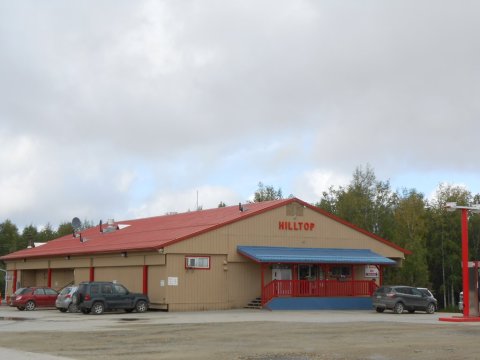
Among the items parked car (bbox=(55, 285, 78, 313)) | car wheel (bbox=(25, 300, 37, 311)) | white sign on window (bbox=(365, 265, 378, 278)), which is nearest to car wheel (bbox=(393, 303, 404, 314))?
white sign on window (bbox=(365, 265, 378, 278))

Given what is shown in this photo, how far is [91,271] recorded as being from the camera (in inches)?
1719

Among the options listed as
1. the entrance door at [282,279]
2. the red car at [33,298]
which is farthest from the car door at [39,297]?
the entrance door at [282,279]

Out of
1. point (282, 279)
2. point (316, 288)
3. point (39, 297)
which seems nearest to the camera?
point (39, 297)

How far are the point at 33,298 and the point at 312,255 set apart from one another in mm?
15848

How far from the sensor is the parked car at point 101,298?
33.1 m

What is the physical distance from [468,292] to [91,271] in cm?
2368

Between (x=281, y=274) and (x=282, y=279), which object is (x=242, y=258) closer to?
(x=281, y=274)

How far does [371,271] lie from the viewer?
1736 inches

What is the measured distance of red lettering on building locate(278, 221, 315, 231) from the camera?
135 feet

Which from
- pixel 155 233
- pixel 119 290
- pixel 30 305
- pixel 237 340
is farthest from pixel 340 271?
pixel 237 340

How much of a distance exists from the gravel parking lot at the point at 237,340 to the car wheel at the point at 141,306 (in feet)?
26.6

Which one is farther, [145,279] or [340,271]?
[340,271]

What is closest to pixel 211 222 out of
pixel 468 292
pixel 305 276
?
pixel 305 276

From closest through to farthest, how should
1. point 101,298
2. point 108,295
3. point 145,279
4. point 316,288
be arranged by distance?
point 101,298 → point 108,295 → point 145,279 → point 316,288
